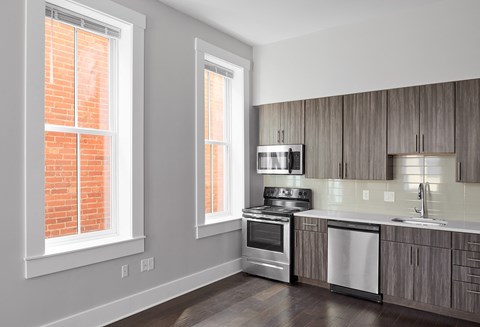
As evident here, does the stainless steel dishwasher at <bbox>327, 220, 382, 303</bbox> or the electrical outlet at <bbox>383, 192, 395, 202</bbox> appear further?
the electrical outlet at <bbox>383, 192, 395, 202</bbox>

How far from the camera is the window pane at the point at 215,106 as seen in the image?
14.6 ft

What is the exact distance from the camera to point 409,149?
3.60m

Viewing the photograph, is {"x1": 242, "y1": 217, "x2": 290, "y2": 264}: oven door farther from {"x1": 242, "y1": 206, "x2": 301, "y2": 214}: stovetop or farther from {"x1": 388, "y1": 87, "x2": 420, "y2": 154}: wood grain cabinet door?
{"x1": 388, "y1": 87, "x2": 420, "y2": 154}: wood grain cabinet door

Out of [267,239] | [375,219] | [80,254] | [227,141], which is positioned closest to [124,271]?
[80,254]

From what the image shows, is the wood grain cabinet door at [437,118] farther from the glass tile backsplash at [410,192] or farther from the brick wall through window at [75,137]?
the brick wall through window at [75,137]

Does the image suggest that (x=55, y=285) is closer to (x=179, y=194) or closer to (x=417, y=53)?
(x=179, y=194)

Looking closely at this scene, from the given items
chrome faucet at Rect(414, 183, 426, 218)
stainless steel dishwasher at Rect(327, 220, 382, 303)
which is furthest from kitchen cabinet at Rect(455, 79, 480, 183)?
stainless steel dishwasher at Rect(327, 220, 382, 303)

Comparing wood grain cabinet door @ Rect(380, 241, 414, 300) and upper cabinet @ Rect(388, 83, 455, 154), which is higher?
upper cabinet @ Rect(388, 83, 455, 154)

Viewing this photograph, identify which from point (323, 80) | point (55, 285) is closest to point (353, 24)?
point (323, 80)

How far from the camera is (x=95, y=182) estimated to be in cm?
318

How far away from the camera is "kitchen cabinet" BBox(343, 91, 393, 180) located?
12.4 feet

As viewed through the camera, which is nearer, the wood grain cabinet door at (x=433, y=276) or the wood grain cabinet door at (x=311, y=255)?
the wood grain cabinet door at (x=433, y=276)

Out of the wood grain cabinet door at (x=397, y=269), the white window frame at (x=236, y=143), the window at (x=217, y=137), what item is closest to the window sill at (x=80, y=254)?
Answer: the white window frame at (x=236, y=143)

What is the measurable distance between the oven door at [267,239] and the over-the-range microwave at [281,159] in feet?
2.22
